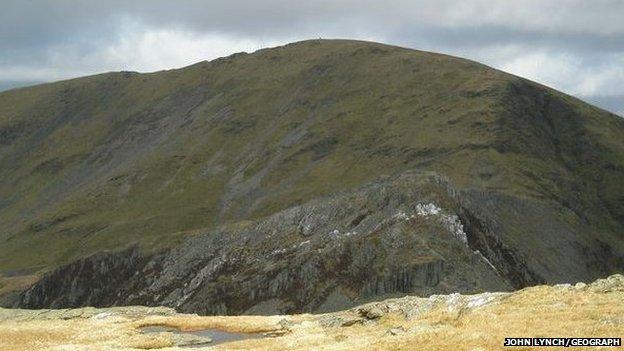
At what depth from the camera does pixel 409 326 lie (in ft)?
140

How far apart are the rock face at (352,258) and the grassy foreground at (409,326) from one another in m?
43.2

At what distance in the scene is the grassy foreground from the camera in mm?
35594

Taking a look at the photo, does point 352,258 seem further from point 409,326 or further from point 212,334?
point 409,326

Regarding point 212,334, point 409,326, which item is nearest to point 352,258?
point 212,334

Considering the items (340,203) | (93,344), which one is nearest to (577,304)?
(93,344)

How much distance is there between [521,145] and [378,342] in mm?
168130

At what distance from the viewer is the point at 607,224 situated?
618 ft

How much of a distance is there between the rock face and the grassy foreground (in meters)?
43.2

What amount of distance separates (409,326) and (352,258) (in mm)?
63553

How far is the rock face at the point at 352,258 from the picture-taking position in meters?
99.4

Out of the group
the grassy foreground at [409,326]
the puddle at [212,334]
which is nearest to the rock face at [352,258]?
the grassy foreground at [409,326]

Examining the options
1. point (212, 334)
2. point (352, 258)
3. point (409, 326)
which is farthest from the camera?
point (352, 258)

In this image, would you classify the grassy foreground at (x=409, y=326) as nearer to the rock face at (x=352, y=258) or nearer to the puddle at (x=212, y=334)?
the puddle at (x=212, y=334)

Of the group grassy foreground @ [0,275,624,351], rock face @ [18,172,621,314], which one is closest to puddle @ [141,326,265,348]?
grassy foreground @ [0,275,624,351]
